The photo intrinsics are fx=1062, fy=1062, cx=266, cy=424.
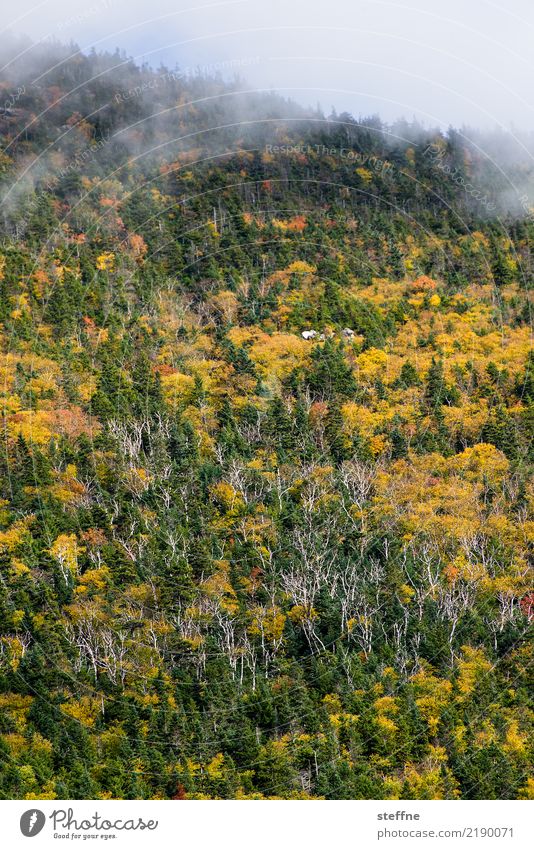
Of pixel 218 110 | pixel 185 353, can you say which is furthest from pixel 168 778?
pixel 218 110

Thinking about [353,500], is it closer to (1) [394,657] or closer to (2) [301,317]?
(1) [394,657]

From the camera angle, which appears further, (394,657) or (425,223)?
(425,223)
